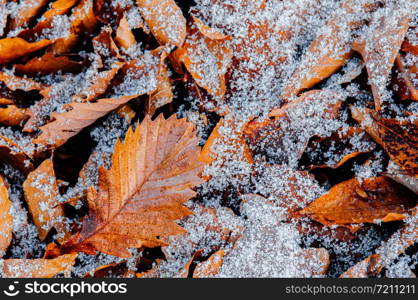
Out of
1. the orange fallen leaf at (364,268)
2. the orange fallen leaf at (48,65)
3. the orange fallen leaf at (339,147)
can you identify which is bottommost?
the orange fallen leaf at (364,268)

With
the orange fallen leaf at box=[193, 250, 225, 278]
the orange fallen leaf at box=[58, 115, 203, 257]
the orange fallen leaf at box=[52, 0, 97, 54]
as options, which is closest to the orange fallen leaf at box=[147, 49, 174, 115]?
the orange fallen leaf at box=[58, 115, 203, 257]

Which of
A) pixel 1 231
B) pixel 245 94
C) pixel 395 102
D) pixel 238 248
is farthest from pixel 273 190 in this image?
pixel 1 231

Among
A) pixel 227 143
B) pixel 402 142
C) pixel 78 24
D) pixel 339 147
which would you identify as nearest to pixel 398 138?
pixel 402 142

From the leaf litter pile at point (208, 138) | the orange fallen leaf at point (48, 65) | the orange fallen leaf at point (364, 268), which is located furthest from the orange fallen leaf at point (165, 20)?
the orange fallen leaf at point (364, 268)

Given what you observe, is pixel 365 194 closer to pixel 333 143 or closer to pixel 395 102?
pixel 333 143

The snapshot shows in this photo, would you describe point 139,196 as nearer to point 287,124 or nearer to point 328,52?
point 287,124

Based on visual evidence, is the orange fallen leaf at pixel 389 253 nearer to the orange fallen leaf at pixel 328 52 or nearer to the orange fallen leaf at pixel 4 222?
the orange fallen leaf at pixel 328 52

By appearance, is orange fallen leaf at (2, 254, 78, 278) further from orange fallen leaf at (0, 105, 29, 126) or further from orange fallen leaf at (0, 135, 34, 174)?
orange fallen leaf at (0, 105, 29, 126)
